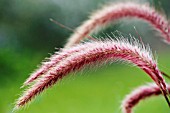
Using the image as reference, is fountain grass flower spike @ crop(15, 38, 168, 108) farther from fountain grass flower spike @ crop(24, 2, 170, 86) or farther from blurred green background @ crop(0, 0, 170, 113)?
blurred green background @ crop(0, 0, 170, 113)

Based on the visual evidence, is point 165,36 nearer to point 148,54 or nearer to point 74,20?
point 148,54

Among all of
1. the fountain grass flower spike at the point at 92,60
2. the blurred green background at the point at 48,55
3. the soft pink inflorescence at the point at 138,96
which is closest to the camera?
the fountain grass flower spike at the point at 92,60

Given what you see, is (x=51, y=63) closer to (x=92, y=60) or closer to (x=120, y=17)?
(x=92, y=60)

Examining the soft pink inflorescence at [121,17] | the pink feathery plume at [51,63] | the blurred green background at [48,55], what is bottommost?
the pink feathery plume at [51,63]

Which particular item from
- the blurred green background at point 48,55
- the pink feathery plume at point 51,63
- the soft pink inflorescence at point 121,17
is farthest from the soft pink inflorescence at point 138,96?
the blurred green background at point 48,55

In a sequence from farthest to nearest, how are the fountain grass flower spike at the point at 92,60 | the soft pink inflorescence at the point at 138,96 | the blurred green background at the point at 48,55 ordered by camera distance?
the blurred green background at the point at 48,55, the soft pink inflorescence at the point at 138,96, the fountain grass flower spike at the point at 92,60

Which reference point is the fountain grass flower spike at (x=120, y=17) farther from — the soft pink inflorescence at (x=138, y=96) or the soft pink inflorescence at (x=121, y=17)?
the soft pink inflorescence at (x=138, y=96)

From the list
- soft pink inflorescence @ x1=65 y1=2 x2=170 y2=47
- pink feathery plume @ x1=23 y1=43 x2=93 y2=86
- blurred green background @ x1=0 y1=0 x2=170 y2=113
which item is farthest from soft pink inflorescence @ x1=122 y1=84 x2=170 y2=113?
blurred green background @ x1=0 y1=0 x2=170 y2=113
